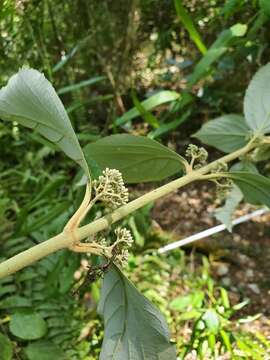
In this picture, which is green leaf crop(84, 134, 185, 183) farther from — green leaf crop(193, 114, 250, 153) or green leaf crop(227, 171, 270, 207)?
green leaf crop(193, 114, 250, 153)

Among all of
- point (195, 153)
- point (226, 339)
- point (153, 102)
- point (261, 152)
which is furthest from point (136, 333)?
point (153, 102)

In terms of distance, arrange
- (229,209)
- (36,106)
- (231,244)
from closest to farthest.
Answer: (36,106) → (229,209) → (231,244)

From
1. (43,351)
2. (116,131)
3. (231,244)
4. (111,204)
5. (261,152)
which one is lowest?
(231,244)

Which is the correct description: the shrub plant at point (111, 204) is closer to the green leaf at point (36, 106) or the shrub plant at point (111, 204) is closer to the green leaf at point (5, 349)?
the green leaf at point (36, 106)

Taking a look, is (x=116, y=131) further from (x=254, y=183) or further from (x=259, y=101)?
(x=254, y=183)

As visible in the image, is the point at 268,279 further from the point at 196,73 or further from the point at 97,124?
the point at 97,124

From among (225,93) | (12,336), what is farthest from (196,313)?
(225,93)

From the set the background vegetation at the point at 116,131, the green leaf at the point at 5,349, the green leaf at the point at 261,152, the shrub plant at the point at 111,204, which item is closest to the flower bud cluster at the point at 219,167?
the shrub plant at the point at 111,204
